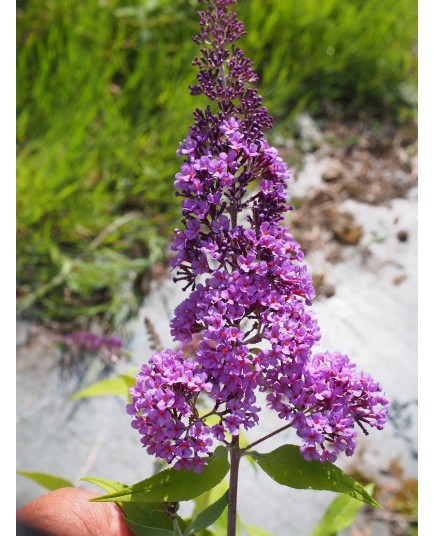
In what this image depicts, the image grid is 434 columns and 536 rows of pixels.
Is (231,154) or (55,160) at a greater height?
(55,160)

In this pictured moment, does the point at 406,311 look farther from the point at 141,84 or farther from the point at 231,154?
the point at 231,154

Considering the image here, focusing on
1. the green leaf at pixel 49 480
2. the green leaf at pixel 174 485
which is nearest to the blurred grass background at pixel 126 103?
the green leaf at pixel 49 480

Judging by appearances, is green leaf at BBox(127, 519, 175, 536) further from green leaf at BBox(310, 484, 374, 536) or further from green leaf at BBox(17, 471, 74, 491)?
green leaf at BBox(310, 484, 374, 536)

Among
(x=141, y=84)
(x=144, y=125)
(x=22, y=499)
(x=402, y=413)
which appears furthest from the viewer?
(x=141, y=84)

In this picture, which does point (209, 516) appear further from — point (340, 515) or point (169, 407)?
point (340, 515)

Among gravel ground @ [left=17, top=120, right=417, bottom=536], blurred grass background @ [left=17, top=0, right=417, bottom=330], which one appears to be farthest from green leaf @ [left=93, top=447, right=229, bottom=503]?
blurred grass background @ [left=17, top=0, right=417, bottom=330]
